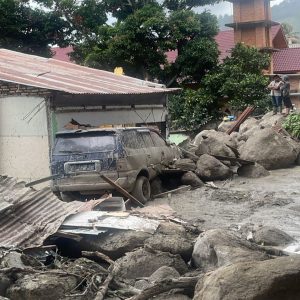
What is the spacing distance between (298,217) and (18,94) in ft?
26.7

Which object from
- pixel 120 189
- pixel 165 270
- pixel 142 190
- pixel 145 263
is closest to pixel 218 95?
pixel 142 190

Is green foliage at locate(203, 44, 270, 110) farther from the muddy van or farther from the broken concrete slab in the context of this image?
the broken concrete slab

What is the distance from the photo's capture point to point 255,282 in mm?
4777

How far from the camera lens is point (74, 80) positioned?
17.8 metres

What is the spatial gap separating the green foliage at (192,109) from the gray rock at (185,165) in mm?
11412

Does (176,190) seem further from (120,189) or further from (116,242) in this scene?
(116,242)

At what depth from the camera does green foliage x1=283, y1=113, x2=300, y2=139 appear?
770 inches

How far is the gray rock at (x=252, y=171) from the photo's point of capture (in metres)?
15.9

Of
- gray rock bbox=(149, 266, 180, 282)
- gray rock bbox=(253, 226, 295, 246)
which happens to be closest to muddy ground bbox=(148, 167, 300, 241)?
gray rock bbox=(253, 226, 295, 246)

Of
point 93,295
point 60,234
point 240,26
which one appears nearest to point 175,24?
point 240,26

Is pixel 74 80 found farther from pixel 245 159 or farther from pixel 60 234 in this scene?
pixel 60 234

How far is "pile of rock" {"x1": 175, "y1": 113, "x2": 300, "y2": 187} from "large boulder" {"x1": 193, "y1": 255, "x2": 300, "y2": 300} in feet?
31.3

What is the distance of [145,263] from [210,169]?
8.38 m

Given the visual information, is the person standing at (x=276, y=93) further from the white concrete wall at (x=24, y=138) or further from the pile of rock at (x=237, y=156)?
the white concrete wall at (x=24, y=138)
